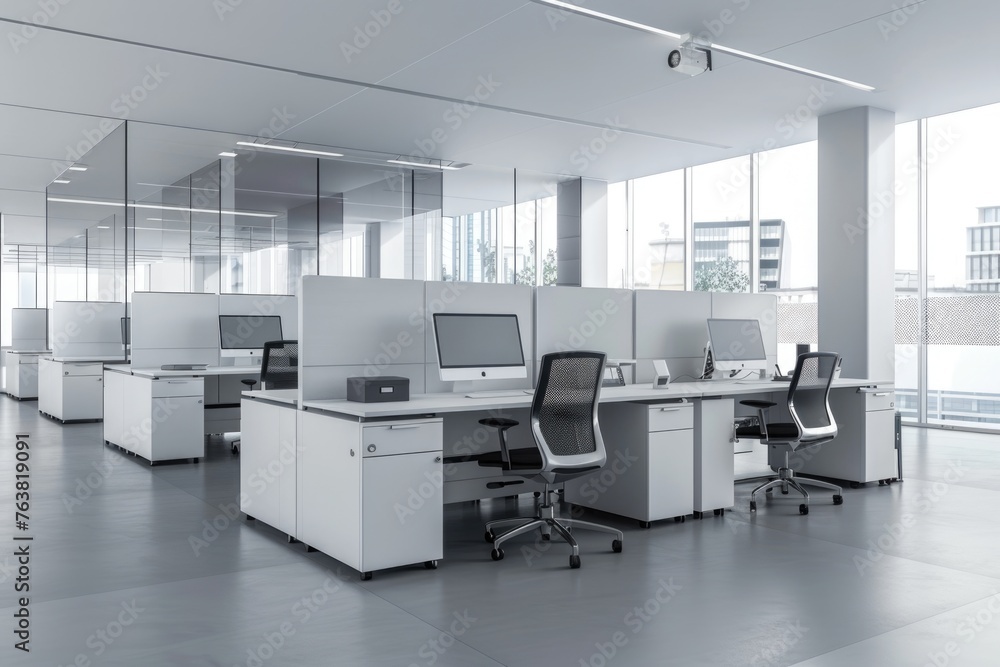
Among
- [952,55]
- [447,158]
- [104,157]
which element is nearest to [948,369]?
[952,55]

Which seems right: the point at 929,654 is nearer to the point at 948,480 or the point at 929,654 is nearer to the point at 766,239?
the point at 948,480

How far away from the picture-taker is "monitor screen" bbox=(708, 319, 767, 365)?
6086 mm

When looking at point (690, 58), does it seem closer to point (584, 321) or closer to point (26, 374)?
point (584, 321)

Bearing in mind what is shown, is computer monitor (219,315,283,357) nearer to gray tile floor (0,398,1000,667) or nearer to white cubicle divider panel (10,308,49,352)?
gray tile floor (0,398,1000,667)

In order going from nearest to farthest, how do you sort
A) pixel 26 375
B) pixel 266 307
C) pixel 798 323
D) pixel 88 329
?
pixel 266 307
pixel 798 323
pixel 88 329
pixel 26 375

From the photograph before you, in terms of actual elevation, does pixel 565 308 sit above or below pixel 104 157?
below

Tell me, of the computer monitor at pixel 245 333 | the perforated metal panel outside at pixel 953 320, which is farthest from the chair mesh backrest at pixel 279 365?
the perforated metal panel outside at pixel 953 320

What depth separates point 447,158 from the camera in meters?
10.2

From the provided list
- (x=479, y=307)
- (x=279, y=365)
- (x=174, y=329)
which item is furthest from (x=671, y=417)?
(x=174, y=329)

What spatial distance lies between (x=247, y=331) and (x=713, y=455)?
200 inches

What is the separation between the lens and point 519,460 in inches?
165

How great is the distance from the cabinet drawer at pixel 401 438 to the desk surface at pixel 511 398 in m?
0.06

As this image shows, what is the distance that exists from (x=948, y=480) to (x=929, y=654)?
12.9ft

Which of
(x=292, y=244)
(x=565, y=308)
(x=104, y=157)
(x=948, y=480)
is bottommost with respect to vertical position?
(x=948, y=480)
